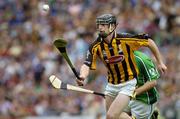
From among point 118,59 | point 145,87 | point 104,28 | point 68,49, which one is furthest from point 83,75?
point 68,49

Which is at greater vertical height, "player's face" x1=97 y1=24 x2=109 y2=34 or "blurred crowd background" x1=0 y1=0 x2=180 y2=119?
"player's face" x1=97 y1=24 x2=109 y2=34

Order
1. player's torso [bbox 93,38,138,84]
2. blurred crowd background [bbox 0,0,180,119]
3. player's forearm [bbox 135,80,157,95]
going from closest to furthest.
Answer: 1. player's torso [bbox 93,38,138,84]
2. player's forearm [bbox 135,80,157,95]
3. blurred crowd background [bbox 0,0,180,119]

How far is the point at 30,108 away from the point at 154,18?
11.4ft

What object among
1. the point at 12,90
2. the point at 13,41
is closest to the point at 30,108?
the point at 12,90

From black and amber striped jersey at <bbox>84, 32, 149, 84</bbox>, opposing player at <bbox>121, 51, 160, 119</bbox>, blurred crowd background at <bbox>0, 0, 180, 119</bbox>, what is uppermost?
black and amber striped jersey at <bbox>84, 32, 149, 84</bbox>

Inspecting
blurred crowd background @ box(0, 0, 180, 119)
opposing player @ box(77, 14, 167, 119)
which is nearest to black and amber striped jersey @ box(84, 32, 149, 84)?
opposing player @ box(77, 14, 167, 119)

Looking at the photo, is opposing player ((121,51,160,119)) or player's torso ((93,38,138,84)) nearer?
player's torso ((93,38,138,84))

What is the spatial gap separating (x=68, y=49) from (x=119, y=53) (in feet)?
25.0

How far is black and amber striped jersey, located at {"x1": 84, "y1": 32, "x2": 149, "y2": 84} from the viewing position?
38.7ft

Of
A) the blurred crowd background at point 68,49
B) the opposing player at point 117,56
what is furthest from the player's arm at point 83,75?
the blurred crowd background at point 68,49

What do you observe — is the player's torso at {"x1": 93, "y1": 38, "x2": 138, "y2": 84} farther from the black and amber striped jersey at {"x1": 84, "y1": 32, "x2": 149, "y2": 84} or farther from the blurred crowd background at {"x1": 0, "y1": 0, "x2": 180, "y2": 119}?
the blurred crowd background at {"x1": 0, "y1": 0, "x2": 180, "y2": 119}

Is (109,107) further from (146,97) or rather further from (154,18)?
(154,18)

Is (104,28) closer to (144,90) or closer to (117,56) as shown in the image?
(117,56)

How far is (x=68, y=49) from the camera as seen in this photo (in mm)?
19359
